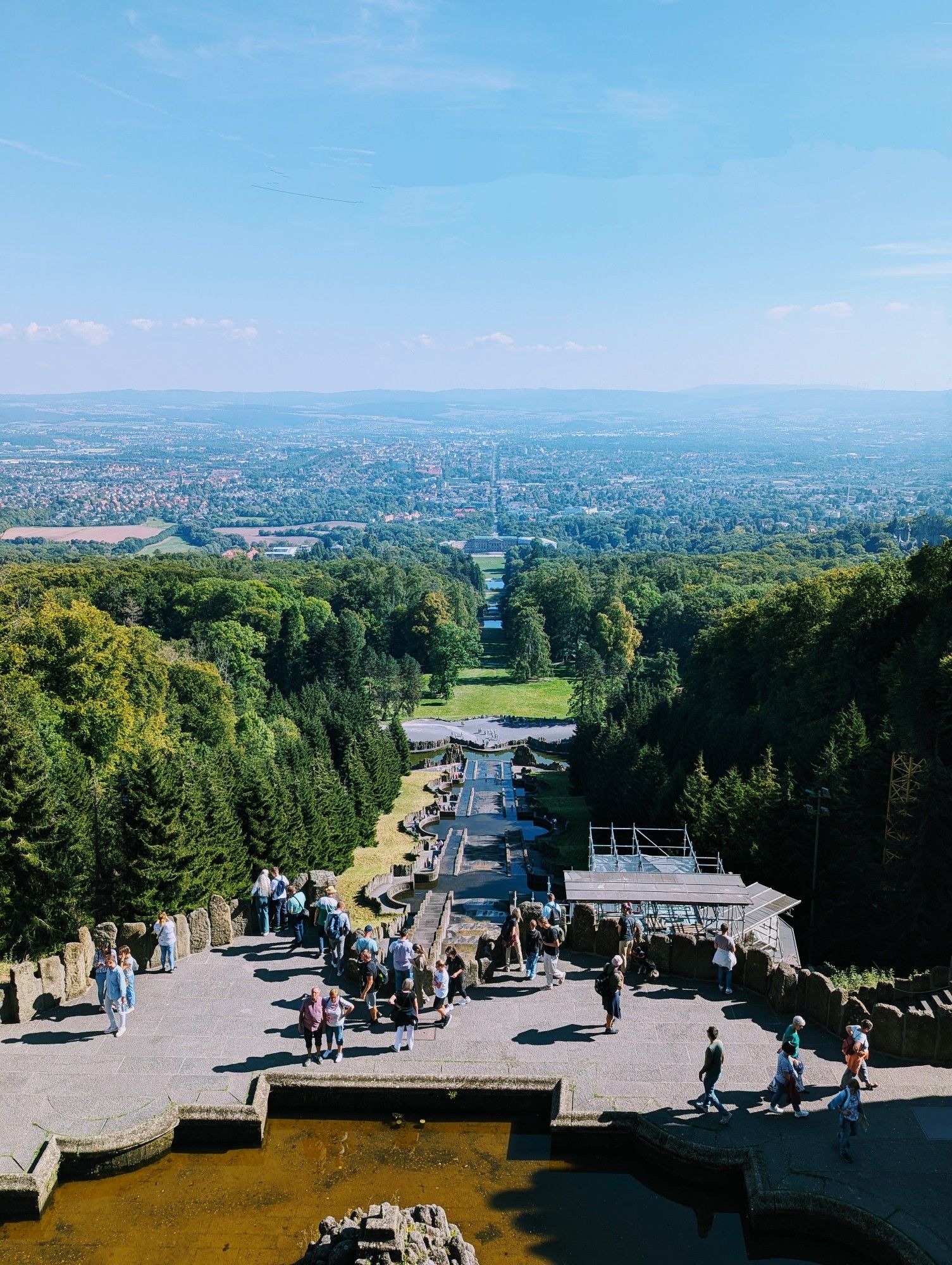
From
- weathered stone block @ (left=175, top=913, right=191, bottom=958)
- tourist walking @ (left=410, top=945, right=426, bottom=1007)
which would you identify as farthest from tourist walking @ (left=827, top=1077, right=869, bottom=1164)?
weathered stone block @ (left=175, top=913, right=191, bottom=958)

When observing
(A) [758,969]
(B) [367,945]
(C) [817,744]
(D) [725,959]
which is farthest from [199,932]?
(C) [817,744]

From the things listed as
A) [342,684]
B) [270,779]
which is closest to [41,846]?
[270,779]

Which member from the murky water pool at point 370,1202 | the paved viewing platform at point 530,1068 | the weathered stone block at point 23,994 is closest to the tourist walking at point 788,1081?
the paved viewing platform at point 530,1068

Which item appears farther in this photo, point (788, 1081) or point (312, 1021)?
point (312, 1021)

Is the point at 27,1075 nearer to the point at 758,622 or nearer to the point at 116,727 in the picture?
the point at 116,727

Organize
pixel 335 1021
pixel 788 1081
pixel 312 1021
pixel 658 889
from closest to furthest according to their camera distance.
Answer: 1. pixel 788 1081
2. pixel 312 1021
3. pixel 335 1021
4. pixel 658 889

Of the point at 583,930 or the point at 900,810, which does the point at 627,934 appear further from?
the point at 900,810

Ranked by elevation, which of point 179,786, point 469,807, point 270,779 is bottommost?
point 469,807

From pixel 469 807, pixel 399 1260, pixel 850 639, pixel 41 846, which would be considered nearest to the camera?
pixel 399 1260
